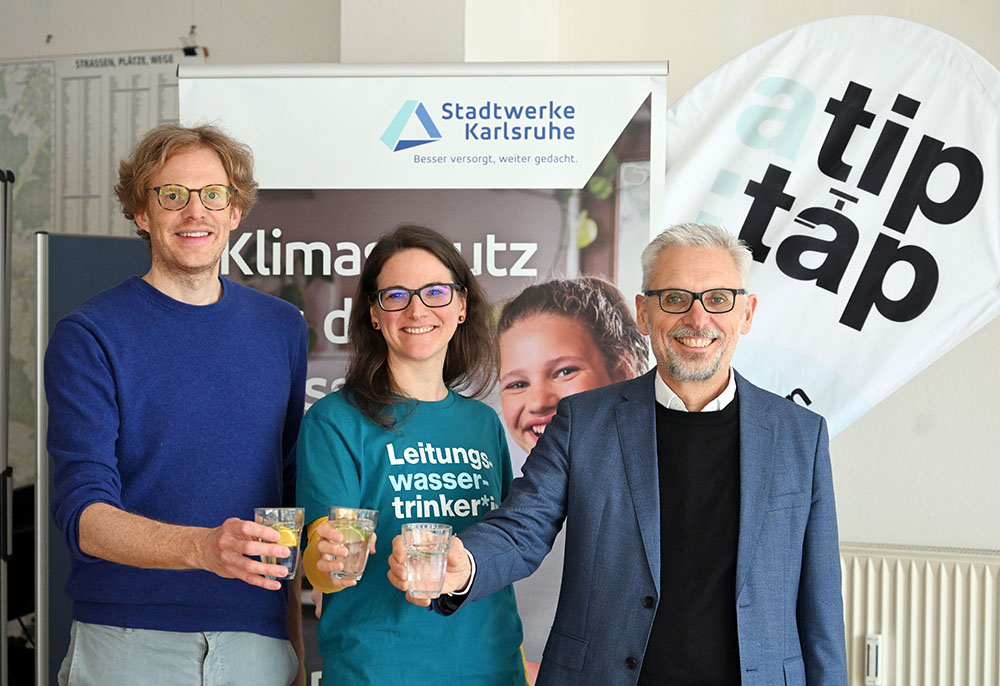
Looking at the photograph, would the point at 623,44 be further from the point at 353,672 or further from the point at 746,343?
the point at 353,672

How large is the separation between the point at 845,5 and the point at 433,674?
2929 mm

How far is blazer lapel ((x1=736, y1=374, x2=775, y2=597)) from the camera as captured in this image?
167cm

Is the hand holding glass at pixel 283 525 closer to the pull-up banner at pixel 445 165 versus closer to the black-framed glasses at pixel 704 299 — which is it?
the black-framed glasses at pixel 704 299

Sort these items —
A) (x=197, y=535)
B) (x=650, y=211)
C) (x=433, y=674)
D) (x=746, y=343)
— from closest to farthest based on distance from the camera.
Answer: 1. (x=197, y=535)
2. (x=433, y=674)
3. (x=650, y=211)
4. (x=746, y=343)

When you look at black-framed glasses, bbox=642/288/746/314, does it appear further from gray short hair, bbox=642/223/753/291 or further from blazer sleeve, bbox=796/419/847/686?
blazer sleeve, bbox=796/419/847/686

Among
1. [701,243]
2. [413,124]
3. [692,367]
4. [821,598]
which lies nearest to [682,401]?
[692,367]

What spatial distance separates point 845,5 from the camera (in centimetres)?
354

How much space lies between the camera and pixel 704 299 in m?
1.75

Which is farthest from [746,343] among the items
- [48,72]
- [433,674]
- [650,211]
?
[48,72]

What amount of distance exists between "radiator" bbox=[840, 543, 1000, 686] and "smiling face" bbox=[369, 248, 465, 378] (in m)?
2.14

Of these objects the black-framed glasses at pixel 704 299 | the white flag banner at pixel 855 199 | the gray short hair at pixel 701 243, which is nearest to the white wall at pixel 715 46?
the white flag banner at pixel 855 199

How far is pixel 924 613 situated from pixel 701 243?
2.21 meters

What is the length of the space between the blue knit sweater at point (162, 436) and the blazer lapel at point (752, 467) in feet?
3.10

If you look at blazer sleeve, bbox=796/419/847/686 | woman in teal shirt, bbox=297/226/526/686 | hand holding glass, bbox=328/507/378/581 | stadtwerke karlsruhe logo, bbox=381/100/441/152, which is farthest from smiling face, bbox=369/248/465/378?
stadtwerke karlsruhe logo, bbox=381/100/441/152
